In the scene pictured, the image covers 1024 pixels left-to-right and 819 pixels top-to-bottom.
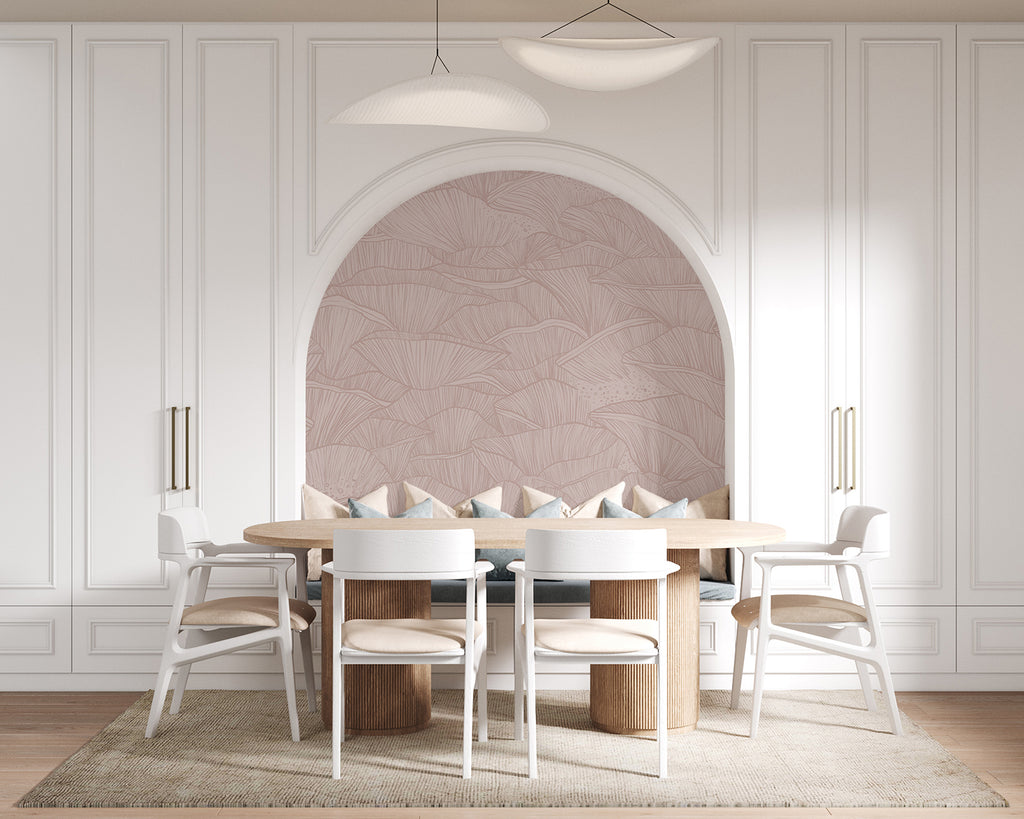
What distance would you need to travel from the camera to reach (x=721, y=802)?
10.3 feet

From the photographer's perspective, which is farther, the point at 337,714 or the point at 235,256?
the point at 235,256

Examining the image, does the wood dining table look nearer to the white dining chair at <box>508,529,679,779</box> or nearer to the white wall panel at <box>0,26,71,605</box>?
the white dining chair at <box>508,529,679,779</box>

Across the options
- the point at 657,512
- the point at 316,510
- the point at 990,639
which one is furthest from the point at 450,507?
the point at 990,639

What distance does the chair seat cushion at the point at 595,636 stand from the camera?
3.26 meters

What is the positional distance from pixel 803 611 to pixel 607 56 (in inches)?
89.4

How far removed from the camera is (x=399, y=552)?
322 cm

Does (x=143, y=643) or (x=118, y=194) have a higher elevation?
(x=118, y=194)

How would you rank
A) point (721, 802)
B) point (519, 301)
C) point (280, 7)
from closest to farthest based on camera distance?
point (721, 802) → point (280, 7) → point (519, 301)

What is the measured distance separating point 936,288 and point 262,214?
332 centimetres

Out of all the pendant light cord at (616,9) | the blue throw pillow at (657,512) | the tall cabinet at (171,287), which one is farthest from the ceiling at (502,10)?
the blue throw pillow at (657,512)

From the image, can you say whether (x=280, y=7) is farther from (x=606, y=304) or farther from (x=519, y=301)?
(x=606, y=304)

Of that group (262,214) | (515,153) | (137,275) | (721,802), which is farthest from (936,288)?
(137,275)

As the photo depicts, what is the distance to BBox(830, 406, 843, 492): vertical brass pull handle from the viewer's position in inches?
184

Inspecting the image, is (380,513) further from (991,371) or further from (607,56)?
(991,371)
